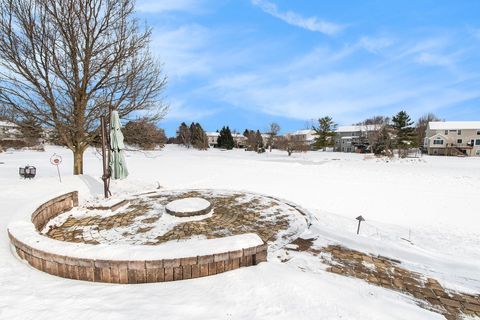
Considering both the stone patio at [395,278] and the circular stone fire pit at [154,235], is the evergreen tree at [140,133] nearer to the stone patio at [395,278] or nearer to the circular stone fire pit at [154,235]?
the circular stone fire pit at [154,235]

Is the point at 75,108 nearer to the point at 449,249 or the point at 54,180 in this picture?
the point at 54,180

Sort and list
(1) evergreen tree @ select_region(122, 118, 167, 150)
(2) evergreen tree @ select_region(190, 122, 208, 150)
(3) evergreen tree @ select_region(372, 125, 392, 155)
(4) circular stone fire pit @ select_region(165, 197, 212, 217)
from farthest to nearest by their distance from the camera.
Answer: (2) evergreen tree @ select_region(190, 122, 208, 150) → (3) evergreen tree @ select_region(372, 125, 392, 155) → (1) evergreen tree @ select_region(122, 118, 167, 150) → (4) circular stone fire pit @ select_region(165, 197, 212, 217)

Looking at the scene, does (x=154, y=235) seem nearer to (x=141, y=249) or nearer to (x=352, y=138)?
(x=141, y=249)

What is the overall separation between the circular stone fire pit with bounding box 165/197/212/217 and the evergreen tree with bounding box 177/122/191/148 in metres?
54.7

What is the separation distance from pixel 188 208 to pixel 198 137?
175ft

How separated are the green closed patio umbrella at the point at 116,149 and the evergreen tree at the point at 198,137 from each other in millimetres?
47494

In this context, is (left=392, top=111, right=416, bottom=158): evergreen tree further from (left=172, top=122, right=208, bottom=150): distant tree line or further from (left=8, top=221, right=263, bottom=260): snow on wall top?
(left=8, top=221, right=263, bottom=260): snow on wall top

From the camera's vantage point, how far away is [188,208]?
22.1ft

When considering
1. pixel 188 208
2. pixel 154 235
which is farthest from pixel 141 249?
pixel 188 208

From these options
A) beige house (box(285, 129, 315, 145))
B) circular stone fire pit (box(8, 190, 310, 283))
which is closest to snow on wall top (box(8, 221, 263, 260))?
circular stone fire pit (box(8, 190, 310, 283))

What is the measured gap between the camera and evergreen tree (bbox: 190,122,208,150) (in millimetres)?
55688

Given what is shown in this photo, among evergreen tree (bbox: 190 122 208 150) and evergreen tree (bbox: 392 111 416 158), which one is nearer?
evergreen tree (bbox: 392 111 416 158)

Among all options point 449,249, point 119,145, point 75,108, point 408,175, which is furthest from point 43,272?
point 408,175

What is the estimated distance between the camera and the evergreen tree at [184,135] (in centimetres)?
6151
